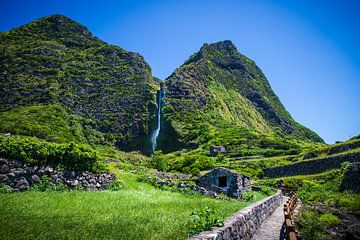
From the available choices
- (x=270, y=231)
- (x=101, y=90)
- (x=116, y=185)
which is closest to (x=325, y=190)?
(x=270, y=231)

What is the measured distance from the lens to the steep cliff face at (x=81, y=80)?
103m

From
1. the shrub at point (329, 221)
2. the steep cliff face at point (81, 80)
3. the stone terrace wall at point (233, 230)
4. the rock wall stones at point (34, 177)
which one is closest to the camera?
the stone terrace wall at point (233, 230)

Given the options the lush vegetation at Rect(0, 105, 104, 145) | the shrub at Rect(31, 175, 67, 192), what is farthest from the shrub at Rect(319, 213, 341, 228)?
the lush vegetation at Rect(0, 105, 104, 145)

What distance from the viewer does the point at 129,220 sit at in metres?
9.55

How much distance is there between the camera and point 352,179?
38.4 m

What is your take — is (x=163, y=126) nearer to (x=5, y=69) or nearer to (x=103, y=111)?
(x=103, y=111)

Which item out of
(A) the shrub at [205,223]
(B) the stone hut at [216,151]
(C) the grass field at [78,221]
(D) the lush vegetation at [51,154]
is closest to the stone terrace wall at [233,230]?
(A) the shrub at [205,223]

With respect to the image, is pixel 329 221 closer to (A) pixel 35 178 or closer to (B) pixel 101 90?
(A) pixel 35 178

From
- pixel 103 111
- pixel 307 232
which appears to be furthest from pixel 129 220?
pixel 103 111

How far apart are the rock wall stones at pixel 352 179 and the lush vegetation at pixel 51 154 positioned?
114 ft

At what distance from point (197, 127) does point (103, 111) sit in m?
44.7

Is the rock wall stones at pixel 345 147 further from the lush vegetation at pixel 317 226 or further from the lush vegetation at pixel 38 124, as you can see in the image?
the lush vegetation at pixel 38 124

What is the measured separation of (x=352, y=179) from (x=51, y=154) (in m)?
39.2

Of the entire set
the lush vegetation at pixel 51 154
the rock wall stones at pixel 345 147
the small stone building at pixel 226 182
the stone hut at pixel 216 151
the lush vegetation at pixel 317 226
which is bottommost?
the lush vegetation at pixel 317 226
